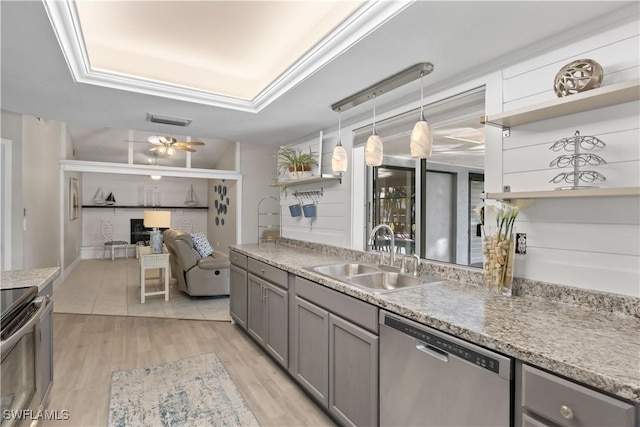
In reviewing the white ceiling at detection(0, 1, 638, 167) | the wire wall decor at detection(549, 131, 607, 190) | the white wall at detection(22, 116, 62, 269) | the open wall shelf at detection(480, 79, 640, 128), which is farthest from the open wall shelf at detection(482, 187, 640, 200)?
the white wall at detection(22, 116, 62, 269)

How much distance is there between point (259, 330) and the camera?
10.0 feet

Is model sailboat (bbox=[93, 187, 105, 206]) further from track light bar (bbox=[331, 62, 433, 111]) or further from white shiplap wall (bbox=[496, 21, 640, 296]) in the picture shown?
white shiplap wall (bbox=[496, 21, 640, 296])

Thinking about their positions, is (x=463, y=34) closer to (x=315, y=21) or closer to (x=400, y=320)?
(x=315, y=21)

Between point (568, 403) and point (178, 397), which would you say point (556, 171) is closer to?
point (568, 403)

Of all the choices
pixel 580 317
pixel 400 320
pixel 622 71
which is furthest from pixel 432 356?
pixel 622 71

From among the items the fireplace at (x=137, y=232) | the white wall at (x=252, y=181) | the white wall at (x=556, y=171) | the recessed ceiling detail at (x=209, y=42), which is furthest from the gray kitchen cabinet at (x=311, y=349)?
the fireplace at (x=137, y=232)

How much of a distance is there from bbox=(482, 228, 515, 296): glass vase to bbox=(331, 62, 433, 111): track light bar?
1.05m

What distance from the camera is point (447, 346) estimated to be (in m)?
1.33

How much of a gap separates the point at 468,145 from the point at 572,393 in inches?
152

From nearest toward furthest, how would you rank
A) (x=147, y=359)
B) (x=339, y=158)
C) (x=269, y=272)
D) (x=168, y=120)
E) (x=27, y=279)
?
(x=27, y=279) < (x=339, y=158) < (x=269, y=272) < (x=147, y=359) < (x=168, y=120)

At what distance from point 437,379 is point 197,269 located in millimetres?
4130

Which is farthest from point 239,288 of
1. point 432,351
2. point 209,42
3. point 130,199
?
point 130,199

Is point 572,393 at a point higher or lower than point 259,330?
higher

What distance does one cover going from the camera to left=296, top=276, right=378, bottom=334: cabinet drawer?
5.70 feet
